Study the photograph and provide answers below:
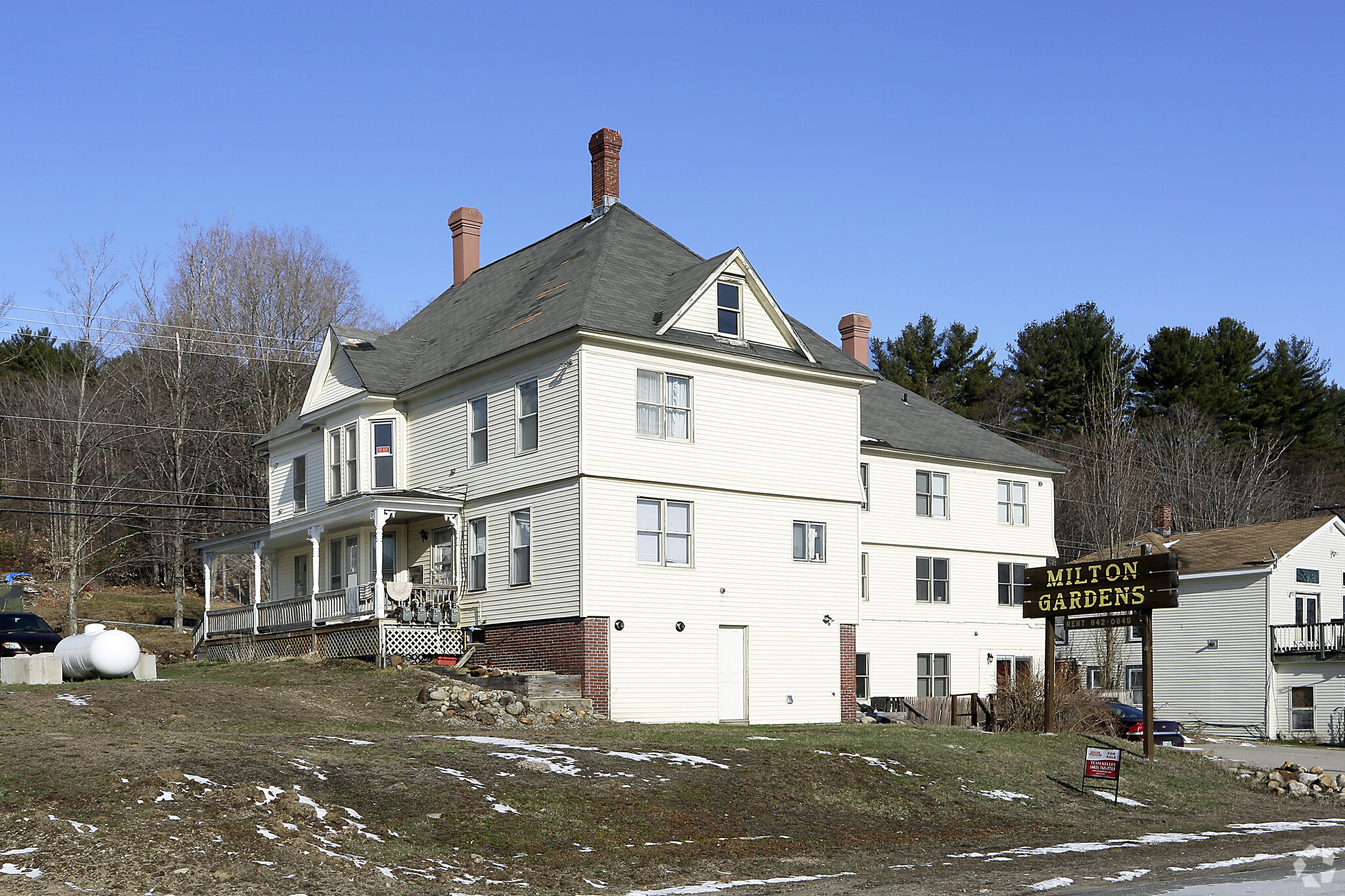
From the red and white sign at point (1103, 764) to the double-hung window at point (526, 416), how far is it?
44.6 feet

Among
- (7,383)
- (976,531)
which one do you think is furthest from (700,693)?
Answer: (7,383)

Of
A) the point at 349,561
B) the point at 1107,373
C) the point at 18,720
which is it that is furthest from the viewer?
the point at 1107,373

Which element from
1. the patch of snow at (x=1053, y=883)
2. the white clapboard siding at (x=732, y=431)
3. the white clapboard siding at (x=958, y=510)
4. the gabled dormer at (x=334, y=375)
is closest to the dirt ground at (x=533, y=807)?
the patch of snow at (x=1053, y=883)

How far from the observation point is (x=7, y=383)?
58312mm

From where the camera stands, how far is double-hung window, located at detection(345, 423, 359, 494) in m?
32.8

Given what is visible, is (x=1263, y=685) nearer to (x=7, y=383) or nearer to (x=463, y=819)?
(x=463, y=819)

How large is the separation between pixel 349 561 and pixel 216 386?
23.7 metres

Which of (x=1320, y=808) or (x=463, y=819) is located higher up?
(x=463, y=819)

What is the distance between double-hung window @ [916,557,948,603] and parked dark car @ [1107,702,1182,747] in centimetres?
682

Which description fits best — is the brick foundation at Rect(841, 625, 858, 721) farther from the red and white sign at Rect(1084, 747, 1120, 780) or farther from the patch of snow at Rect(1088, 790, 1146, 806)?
the red and white sign at Rect(1084, 747, 1120, 780)

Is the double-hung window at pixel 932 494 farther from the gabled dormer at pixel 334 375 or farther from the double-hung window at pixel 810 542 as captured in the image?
the gabled dormer at pixel 334 375

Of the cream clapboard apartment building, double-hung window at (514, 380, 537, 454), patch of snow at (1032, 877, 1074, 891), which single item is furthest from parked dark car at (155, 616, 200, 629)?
patch of snow at (1032, 877, 1074, 891)

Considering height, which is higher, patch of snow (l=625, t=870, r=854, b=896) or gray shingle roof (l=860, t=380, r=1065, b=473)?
gray shingle roof (l=860, t=380, r=1065, b=473)

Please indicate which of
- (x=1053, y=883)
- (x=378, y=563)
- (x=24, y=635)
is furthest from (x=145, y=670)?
(x=1053, y=883)
